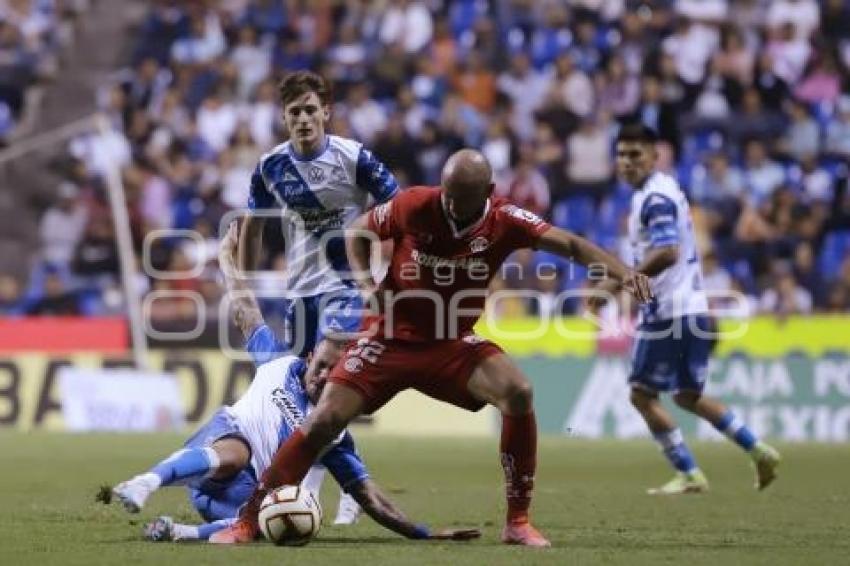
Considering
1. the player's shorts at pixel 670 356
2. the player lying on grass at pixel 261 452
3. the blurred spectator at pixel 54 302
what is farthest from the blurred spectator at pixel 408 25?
the player lying on grass at pixel 261 452

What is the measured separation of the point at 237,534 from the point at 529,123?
623 inches

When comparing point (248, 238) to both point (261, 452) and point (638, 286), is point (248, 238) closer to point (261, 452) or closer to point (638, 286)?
point (261, 452)

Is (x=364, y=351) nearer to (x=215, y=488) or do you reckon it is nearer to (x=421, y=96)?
(x=215, y=488)

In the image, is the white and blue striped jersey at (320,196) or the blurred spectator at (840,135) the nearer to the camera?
the white and blue striped jersey at (320,196)

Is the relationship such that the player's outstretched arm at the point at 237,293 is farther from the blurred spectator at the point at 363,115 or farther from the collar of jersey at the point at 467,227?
the blurred spectator at the point at 363,115

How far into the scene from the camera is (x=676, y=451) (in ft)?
45.3

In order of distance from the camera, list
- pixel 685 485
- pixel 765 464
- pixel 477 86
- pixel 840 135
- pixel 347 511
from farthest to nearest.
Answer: pixel 477 86 < pixel 840 135 < pixel 685 485 < pixel 765 464 < pixel 347 511

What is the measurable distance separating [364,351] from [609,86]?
15313 mm

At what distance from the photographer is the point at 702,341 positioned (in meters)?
14.1

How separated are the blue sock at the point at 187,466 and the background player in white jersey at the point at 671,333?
4950mm

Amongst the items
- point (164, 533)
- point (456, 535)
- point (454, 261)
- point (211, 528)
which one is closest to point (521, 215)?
point (454, 261)

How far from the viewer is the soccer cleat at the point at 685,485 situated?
13398 millimetres

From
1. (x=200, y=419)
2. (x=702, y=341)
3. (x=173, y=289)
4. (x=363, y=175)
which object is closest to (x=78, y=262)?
(x=173, y=289)

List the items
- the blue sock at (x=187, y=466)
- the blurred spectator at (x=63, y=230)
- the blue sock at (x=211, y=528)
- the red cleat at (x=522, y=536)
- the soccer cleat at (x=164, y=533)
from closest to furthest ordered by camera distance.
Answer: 1. the blue sock at (x=187, y=466)
2. the red cleat at (x=522, y=536)
3. the soccer cleat at (x=164, y=533)
4. the blue sock at (x=211, y=528)
5. the blurred spectator at (x=63, y=230)
